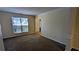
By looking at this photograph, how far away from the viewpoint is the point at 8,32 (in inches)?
71.7

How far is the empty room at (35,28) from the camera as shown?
168cm

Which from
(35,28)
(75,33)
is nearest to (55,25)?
(35,28)

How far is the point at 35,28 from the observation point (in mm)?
2420

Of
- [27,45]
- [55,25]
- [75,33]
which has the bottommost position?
[27,45]

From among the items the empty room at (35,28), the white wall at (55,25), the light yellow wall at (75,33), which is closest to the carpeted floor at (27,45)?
the empty room at (35,28)

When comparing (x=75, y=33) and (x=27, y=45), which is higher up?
(x=75, y=33)

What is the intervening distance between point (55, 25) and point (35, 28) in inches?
34.0

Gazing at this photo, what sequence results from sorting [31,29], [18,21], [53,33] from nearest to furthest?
[18,21], [31,29], [53,33]

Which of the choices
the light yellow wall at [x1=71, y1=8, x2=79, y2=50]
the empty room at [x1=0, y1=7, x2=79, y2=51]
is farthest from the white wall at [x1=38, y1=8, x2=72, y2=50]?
the light yellow wall at [x1=71, y1=8, x2=79, y2=50]

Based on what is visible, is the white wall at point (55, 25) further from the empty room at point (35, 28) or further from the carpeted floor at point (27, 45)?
the carpeted floor at point (27, 45)

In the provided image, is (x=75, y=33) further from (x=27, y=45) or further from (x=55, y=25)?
(x=27, y=45)
